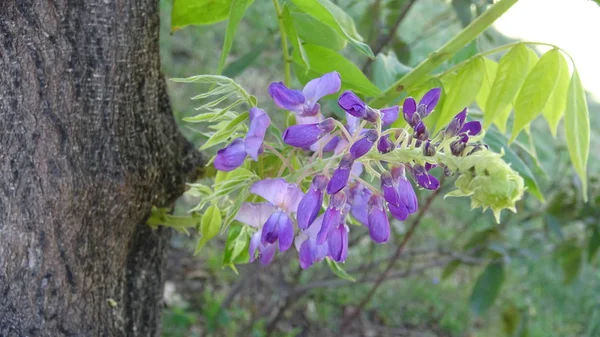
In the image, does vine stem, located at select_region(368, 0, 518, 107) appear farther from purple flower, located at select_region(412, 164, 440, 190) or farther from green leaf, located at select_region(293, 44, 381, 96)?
purple flower, located at select_region(412, 164, 440, 190)

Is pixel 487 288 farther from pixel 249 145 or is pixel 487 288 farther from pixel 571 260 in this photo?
pixel 249 145

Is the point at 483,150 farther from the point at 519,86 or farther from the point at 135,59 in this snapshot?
the point at 135,59

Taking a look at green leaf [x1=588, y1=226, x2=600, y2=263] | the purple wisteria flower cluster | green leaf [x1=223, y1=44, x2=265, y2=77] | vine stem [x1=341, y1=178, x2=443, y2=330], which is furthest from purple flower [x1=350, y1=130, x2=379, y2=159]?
green leaf [x1=588, y1=226, x2=600, y2=263]

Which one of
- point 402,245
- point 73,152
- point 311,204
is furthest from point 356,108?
point 402,245

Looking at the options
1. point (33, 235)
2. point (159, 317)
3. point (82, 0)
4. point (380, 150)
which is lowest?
point (159, 317)

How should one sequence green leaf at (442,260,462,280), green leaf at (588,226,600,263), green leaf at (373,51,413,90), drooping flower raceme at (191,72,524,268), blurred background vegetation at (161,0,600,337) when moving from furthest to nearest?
blurred background vegetation at (161,0,600,337), green leaf at (442,260,462,280), green leaf at (588,226,600,263), green leaf at (373,51,413,90), drooping flower raceme at (191,72,524,268)

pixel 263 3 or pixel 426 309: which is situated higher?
pixel 263 3

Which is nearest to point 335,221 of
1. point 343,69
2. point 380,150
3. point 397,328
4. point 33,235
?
point 380,150
